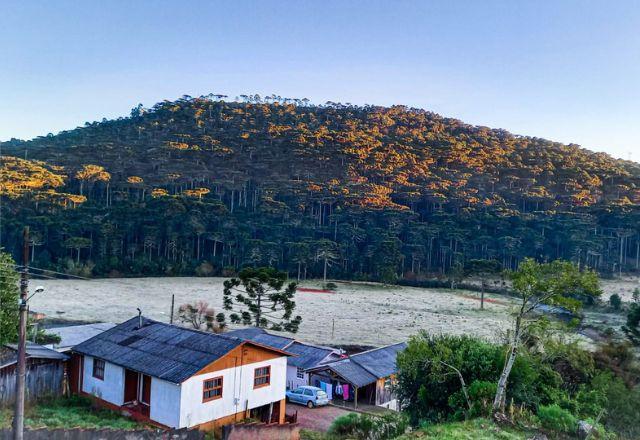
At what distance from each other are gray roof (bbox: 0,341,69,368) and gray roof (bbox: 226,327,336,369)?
9892mm

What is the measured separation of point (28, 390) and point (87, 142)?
437 ft

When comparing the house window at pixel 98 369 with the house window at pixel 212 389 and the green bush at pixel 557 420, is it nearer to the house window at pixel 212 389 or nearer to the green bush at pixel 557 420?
the house window at pixel 212 389

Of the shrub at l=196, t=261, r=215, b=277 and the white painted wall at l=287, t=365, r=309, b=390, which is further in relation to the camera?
the shrub at l=196, t=261, r=215, b=277

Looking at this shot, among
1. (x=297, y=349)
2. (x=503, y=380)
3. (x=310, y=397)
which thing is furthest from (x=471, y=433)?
(x=297, y=349)

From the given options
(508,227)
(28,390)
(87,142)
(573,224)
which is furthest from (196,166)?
(28,390)

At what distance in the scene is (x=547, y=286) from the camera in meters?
13.7

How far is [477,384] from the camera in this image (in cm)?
1507

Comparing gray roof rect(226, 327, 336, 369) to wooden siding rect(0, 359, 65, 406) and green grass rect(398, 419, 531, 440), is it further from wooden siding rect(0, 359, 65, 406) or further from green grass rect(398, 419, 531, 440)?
green grass rect(398, 419, 531, 440)

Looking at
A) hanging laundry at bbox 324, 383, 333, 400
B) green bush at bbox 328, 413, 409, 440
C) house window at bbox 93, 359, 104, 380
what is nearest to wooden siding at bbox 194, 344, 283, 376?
green bush at bbox 328, 413, 409, 440

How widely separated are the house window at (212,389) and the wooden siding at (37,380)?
6.95 m

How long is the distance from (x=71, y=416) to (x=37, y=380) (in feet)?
10.6

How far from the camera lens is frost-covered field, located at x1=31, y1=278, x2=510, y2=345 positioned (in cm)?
4034

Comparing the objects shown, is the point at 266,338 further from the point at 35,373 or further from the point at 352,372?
the point at 35,373

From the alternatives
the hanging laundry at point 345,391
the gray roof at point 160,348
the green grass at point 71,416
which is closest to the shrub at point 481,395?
the gray roof at point 160,348
